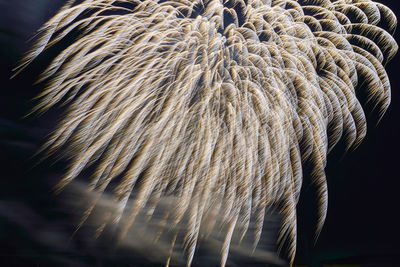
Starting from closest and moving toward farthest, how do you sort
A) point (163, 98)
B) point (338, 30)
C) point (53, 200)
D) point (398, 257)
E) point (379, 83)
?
point (53, 200) < point (163, 98) < point (338, 30) < point (379, 83) < point (398, 257)

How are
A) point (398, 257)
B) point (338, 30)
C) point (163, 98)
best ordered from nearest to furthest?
point (163, 98), point (338, 30), point (398, 257)

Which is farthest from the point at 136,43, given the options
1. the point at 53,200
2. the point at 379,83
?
the point at 379,83

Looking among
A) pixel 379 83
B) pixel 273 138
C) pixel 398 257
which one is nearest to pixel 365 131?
pixel 379 83

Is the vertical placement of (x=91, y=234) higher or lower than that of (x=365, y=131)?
higher

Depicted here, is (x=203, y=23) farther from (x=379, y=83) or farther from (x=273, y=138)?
(x=379, y=83)

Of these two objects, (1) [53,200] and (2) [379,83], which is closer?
(1) [53,200]

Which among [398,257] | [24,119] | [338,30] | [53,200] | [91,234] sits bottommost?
[398,257]

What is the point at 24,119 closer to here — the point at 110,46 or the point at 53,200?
the point at 53,200

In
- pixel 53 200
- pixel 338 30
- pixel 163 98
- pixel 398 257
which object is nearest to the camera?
pixel 53 200

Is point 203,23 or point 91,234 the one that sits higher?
point 203,23
